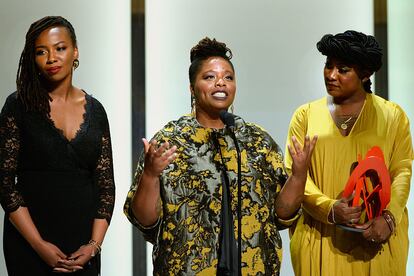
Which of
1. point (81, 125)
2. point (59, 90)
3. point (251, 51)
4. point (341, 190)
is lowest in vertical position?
point (341, 190)

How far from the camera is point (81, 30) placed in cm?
486

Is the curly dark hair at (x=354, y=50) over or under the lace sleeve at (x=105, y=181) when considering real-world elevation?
over

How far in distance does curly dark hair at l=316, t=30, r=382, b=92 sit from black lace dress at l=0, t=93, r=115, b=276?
1.16m

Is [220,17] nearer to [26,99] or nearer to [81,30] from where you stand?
[81,30]

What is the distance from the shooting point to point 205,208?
10.3 feet

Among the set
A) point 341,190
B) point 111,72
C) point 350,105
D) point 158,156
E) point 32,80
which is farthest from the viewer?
point 111,72

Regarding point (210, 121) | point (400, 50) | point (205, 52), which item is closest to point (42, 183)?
point (210, 121)

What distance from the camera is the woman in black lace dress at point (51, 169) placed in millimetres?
3177

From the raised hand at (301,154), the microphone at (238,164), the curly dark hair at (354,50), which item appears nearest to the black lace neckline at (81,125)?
the microphone at (238,164)

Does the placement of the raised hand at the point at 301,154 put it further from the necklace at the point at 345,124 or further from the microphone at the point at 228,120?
the necklace at the point at 345,124

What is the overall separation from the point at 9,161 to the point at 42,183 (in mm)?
155

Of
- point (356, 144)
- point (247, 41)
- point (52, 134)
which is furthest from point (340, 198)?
point (247, 41)

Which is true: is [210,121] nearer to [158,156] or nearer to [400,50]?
[158,156]

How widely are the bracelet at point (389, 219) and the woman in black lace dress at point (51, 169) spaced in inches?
47.2
